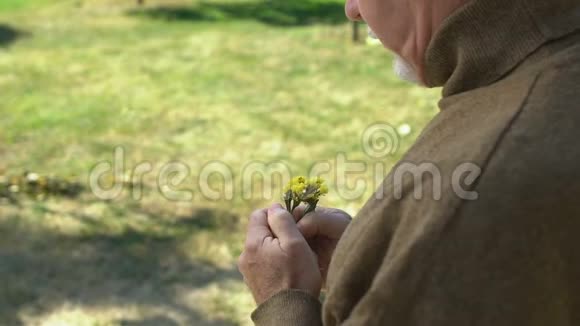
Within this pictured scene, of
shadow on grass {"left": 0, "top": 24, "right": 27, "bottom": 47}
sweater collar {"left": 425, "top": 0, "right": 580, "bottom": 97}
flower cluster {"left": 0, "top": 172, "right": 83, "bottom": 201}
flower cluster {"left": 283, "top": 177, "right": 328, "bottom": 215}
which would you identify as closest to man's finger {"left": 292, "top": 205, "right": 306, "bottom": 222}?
flower cluster {"left": 283, "top": 177, "right": 328, "bottom": 215}

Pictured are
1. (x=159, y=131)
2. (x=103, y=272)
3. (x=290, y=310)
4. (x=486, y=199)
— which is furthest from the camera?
(x=159, y=131)

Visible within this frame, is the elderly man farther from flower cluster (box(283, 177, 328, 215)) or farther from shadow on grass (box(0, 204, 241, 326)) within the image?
shadow on grass (box(0, 204, 241, 326))

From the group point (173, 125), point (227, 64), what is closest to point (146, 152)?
point (173, 125)

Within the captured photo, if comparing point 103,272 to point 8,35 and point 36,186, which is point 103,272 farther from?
point 8,35

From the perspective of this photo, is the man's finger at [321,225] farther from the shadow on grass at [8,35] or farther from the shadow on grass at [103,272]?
the shadow on grass at [8,35]

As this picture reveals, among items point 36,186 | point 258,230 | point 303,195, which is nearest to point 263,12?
point 36,186

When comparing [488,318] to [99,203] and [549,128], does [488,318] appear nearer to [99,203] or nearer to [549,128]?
[549,128]
